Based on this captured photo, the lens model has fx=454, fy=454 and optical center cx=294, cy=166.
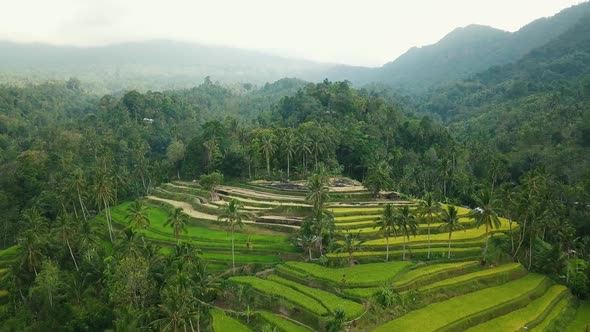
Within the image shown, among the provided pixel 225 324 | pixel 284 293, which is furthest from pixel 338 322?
pixel 225 324

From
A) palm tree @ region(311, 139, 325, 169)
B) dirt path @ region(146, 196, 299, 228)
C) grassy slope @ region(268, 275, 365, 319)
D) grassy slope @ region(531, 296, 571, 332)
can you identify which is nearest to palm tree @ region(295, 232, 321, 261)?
grassy slope @ region(268, 275, 365, 319)

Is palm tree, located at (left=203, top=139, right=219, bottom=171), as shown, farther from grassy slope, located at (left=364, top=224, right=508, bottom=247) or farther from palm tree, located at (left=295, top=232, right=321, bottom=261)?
grassy slope, located at (left=364, top=224, right=508, bottom=247)

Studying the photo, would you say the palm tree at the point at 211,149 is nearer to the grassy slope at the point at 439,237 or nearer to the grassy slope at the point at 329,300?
the grassy slope at the point at 439,237

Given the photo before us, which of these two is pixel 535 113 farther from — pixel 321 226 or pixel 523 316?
pixel 321 226

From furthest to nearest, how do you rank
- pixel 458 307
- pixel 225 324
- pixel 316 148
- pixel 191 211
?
pixel 316 148 → pixel 191 211 → pixel 458 307 → pixel 225 324

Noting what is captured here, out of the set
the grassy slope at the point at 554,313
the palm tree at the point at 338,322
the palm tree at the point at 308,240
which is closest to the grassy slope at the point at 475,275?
the grassy slope at the point at 554,313

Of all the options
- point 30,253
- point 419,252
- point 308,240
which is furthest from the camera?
point 419,252
